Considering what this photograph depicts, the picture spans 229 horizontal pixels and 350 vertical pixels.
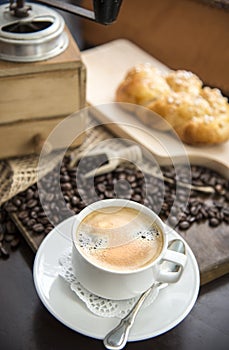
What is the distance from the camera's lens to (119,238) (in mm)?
776

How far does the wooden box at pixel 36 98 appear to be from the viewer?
39.1 inches

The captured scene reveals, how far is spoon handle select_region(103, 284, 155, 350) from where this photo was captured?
0.72 m

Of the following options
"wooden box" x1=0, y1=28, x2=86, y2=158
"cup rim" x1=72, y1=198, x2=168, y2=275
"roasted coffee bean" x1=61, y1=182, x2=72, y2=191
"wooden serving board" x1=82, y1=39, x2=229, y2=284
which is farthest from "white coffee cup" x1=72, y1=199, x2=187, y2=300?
"wooden box" x1=0, y1=28, x2=86, y2=158

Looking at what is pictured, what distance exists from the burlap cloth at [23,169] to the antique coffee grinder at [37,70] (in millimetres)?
27

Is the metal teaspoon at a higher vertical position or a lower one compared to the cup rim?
lower

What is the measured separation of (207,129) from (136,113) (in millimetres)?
175

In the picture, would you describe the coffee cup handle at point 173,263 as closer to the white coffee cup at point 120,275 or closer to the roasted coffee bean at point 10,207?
the white coffee cup at point 120,275

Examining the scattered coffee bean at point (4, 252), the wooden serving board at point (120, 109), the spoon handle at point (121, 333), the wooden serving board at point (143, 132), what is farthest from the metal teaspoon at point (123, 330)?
the wooden serving board at point (120, 109)

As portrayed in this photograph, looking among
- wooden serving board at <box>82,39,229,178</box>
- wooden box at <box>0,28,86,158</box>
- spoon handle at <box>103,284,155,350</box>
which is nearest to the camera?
spoon handle at <box>103,284,155,350</box>

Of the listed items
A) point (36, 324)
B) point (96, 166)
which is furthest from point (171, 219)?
point (36, 324)

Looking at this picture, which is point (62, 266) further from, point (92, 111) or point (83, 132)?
point (92, 111)

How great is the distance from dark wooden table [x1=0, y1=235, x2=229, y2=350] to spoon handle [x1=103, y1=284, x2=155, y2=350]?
42 mm

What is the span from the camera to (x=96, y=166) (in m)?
1.08

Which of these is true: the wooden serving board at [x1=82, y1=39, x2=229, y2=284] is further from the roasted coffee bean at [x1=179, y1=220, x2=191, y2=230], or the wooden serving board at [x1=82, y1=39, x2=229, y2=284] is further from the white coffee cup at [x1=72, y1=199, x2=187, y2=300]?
the white coffee cup at [x1=72, y1=199, x2=187, y2=300]
